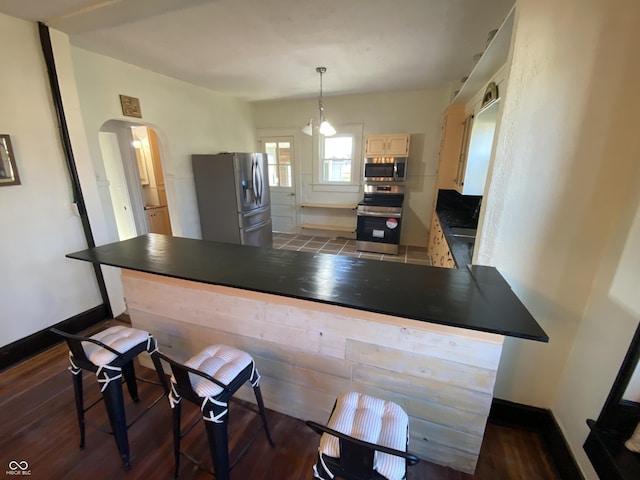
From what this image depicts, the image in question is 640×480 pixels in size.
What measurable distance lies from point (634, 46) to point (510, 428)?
6.45 ft

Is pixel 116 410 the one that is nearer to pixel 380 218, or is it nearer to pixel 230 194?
pixel 230 194

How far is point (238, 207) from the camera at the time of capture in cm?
386

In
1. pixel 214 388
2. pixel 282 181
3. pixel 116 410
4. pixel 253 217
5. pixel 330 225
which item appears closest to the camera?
pixel 214 388

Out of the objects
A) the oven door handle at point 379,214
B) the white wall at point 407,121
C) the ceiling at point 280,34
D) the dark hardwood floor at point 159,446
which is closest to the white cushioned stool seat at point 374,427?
the dark hardwood floor at point 159,446

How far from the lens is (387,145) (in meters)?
4.33

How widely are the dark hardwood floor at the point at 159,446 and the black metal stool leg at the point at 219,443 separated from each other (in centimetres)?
26


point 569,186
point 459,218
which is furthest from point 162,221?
point 569,186

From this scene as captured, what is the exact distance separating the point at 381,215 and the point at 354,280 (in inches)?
127

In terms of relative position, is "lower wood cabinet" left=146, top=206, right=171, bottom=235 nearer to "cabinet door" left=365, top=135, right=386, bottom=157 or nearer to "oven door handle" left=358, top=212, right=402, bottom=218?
"oven door handle" left=358, top=212, right=402, bottom=218

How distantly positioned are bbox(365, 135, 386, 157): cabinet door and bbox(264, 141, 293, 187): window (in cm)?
169

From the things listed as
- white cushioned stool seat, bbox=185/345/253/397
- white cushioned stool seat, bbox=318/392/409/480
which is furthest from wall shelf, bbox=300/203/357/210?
white cushioned stool seat, bbox=318/392/409/480

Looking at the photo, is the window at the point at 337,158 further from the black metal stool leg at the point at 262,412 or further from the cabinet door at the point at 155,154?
the black metal stool leg at the point at 262,412

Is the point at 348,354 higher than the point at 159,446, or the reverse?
the point at 348,354

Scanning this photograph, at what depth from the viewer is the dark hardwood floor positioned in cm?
132
